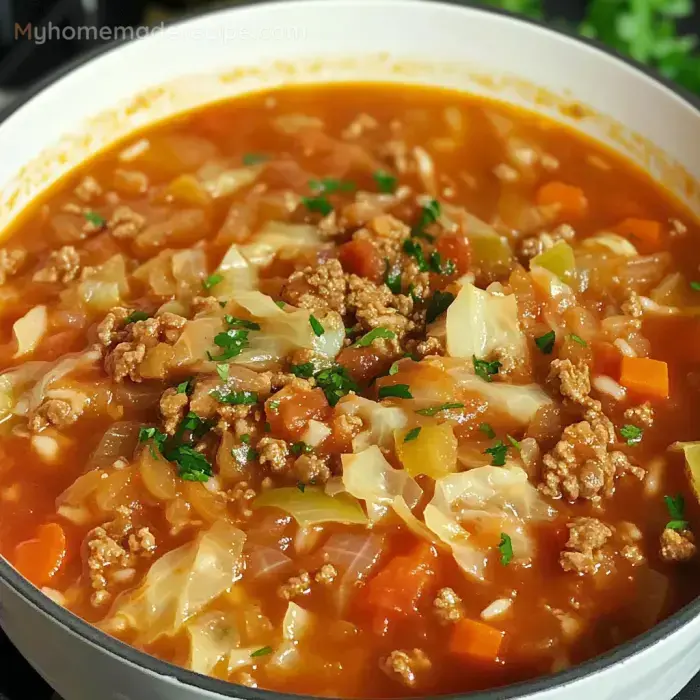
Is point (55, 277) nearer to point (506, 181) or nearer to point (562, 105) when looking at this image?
point (506, 181)

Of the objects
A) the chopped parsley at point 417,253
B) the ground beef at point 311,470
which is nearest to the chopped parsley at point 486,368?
the chopped parsley at point 417,253

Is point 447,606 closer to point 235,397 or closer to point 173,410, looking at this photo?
point 235,397

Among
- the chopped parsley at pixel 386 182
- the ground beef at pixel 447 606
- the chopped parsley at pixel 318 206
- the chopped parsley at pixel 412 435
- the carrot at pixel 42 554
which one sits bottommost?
the carrot at pixel 42 554

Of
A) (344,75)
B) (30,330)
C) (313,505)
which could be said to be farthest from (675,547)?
(344,75)

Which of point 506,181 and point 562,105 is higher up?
point 562,105

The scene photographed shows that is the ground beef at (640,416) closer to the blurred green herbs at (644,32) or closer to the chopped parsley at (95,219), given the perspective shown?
the chopped parsley at (95,219)

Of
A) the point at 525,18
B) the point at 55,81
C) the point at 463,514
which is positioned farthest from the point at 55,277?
the point at 525,18

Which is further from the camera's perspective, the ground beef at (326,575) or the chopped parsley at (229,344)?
the chopped parsley at (229,344)
